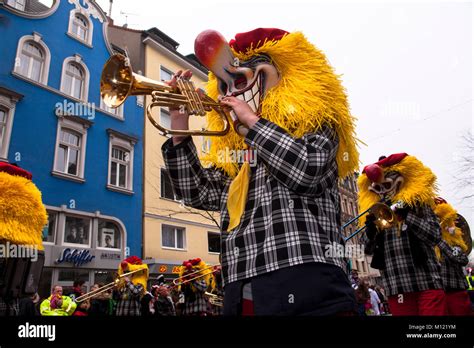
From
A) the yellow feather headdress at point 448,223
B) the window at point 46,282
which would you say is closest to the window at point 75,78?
the window at point 46,282

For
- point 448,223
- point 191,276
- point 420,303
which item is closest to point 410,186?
point 420,303

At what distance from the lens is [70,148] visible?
33.9 feet

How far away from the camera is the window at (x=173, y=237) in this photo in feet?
44.1

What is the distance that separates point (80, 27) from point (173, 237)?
811 centimetres

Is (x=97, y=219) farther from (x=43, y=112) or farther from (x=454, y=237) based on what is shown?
(x=454, y=237)

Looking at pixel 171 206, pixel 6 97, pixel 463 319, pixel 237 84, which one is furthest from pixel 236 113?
pixel 171 206

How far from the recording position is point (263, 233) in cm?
147

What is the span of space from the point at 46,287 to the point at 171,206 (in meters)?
5.29

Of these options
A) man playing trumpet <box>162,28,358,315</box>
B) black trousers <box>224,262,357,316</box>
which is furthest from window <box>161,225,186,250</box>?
black trousers <box>224,262,357,316</box>

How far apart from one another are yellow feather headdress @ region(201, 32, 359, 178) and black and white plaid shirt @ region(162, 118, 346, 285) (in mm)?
115

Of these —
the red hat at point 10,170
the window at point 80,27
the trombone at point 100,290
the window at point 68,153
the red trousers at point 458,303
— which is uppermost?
the window at point 80,27

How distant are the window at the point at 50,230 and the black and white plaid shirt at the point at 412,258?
8.80 m

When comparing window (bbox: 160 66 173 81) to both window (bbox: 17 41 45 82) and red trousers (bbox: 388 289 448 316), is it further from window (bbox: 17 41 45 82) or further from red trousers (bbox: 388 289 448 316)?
red trousers (bbox: 388 289 448 316)

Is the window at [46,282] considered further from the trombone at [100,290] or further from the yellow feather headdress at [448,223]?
the yellow feather headdress at [448,223]
